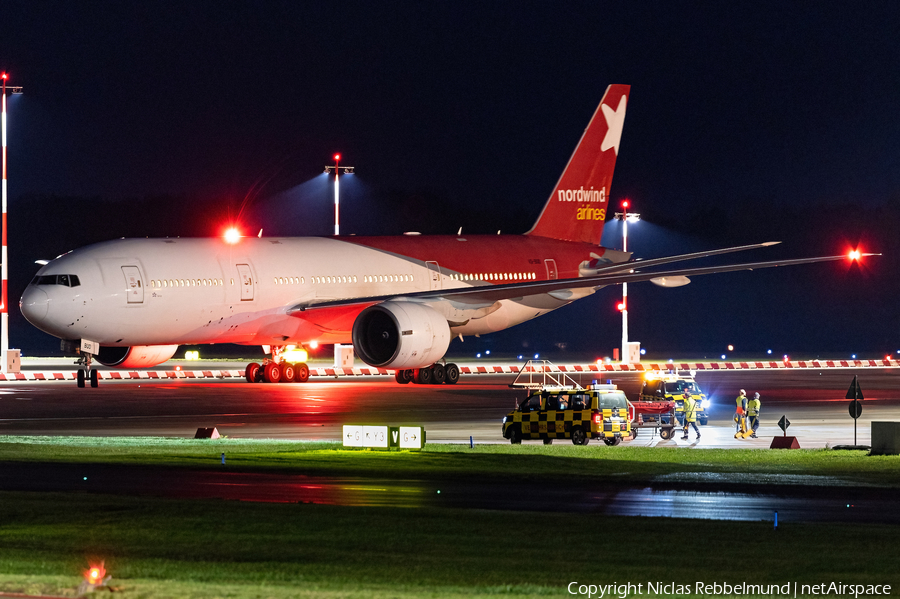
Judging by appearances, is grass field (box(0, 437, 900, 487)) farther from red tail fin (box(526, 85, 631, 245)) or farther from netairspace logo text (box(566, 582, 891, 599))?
red tail fin (box(526, 85, 631, 245))

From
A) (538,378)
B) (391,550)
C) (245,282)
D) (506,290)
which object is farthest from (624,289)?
(391,550)

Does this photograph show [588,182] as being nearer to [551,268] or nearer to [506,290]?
[551,268]

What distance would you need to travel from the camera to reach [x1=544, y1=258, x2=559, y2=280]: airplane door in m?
46.0

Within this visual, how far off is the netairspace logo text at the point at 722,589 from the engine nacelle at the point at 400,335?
87.9 ft

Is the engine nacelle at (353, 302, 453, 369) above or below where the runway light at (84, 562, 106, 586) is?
above

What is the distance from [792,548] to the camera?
13031 millimetres

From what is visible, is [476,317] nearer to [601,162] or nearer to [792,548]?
[601,162]

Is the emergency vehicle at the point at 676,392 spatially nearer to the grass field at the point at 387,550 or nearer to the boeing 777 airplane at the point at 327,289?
the boeing 777 airplane at the point at 327,289

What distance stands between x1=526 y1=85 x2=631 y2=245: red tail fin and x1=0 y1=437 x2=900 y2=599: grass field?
2977cm

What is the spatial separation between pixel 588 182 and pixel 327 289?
12090mm

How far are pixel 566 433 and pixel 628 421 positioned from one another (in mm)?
1426

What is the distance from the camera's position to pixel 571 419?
1038 inches

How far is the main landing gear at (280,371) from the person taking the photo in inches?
1722

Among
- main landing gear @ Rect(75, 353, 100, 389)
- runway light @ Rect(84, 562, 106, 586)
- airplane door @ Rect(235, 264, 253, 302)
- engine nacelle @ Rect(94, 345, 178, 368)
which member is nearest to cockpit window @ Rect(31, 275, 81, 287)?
main landing gear @ Rect(75, 353, 100, 389)
